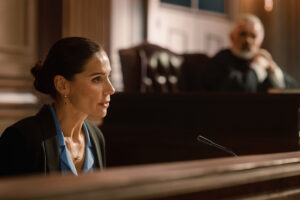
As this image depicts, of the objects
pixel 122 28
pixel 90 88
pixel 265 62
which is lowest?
pixel 265 62

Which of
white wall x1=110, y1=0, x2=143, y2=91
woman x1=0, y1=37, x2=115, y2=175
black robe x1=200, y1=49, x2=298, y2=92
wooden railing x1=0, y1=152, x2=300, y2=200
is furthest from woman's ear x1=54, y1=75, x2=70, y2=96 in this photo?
white wall x1=110, y1=0, x2=143, y2=91

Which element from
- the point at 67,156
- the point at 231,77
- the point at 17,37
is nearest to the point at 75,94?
the point at 67,156

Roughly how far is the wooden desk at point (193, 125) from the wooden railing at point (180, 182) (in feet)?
6.20

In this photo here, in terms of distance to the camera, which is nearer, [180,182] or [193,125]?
[180,182]

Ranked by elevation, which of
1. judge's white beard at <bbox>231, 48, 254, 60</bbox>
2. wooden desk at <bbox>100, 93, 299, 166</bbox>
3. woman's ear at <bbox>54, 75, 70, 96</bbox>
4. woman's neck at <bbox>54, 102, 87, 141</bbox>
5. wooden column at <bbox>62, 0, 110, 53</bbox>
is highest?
wooden column at <bbox>62, 0, 110, 53</bbox>

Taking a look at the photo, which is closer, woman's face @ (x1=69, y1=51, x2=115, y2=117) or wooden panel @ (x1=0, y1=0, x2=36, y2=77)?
woman's face @ (x1=69, y1=51, x2=115, y2=117)

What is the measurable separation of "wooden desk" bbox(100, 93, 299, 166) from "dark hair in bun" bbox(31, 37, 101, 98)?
4.64 feet

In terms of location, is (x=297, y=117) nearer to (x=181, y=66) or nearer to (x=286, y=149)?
(x=286, y=149)

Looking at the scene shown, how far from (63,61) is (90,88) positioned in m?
0.13

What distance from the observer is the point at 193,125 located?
11.0 feet

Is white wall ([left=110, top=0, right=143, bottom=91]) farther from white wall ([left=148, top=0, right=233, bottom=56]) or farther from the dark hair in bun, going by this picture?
the dark hair in bun

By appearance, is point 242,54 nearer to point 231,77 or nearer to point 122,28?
point 231,77

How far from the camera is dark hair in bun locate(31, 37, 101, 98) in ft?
5.70

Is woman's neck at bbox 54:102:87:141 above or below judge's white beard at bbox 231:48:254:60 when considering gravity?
below
